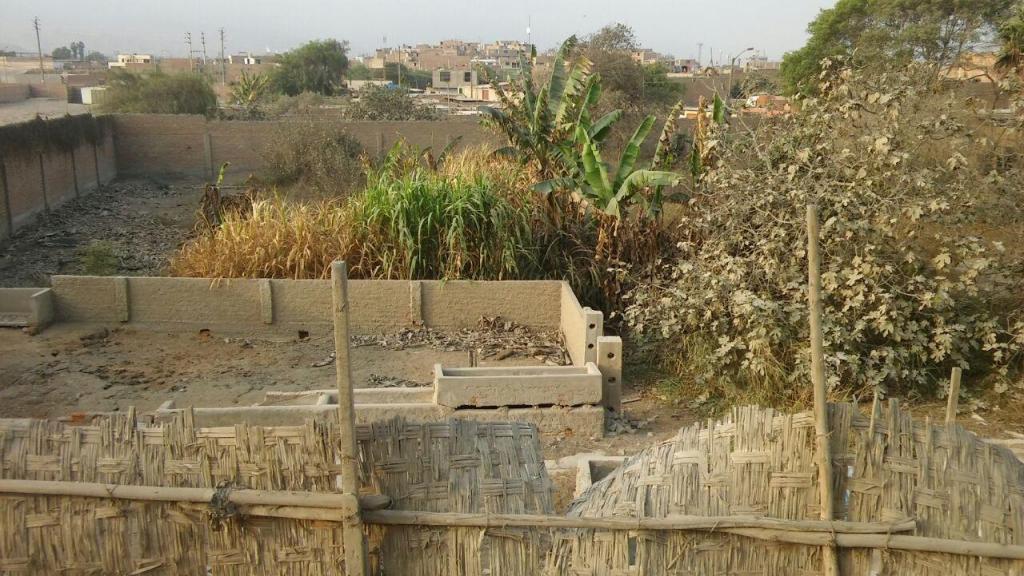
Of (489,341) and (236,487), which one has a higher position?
(236,487)

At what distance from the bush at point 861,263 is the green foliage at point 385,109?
22.4 m

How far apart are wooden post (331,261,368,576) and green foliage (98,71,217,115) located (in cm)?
3330

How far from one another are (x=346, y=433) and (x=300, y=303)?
663cm

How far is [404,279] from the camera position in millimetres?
10141

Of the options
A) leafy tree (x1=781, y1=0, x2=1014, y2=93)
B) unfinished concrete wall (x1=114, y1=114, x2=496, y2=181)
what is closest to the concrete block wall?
unfinished concrete wall (x1=114, y1=114, x2=496, y2=181)

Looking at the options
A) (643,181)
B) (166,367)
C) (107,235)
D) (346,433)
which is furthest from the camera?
(107,235)

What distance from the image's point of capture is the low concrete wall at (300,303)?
9734 millimetres

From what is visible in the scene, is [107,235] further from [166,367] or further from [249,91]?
[249,91]

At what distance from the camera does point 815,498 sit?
3.54 m

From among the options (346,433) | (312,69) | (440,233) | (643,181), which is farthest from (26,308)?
(312,69)

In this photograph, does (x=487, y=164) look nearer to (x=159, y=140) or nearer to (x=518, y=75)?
(x=518, y=75)

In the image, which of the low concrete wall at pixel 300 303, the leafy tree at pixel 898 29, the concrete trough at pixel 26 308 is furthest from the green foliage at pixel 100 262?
the leafy tree at pixel 898 29

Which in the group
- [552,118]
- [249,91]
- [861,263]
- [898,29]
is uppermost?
[898,29]

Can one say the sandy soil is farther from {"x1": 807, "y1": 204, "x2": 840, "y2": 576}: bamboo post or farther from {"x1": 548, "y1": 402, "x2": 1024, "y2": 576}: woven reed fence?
{"x1": 807, "y1": 204, "x2": 840, "y2": 576}: bamboo post
